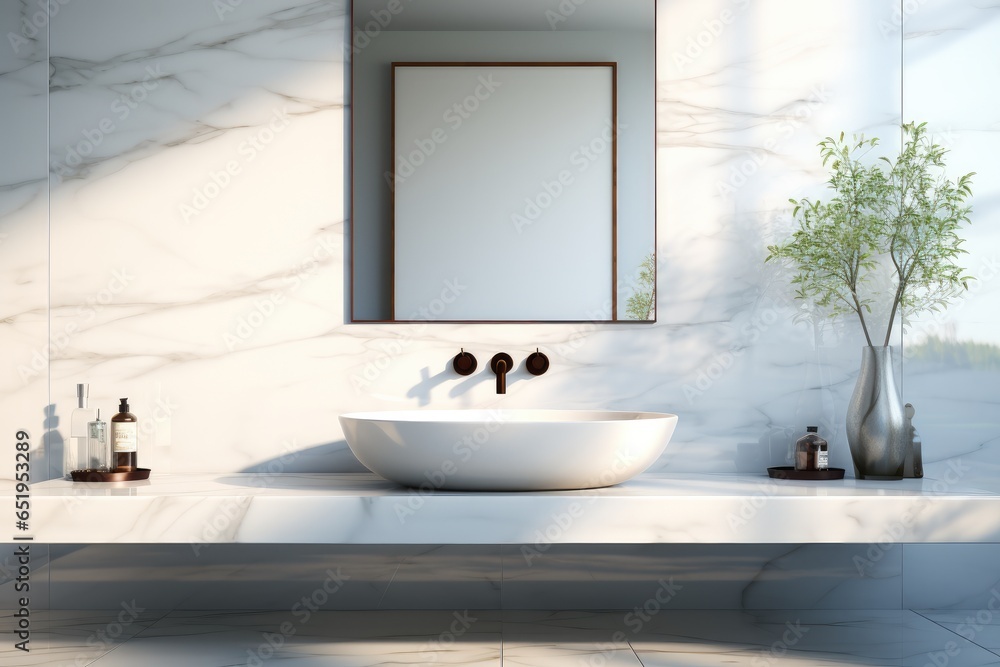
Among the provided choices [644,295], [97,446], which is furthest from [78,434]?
[644,295]

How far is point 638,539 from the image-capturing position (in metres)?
1.89

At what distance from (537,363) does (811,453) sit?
29.6 inches

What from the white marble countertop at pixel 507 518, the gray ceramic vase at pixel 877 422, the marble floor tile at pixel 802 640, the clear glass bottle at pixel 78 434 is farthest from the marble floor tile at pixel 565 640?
the clear glass bottle at pixel 78 434

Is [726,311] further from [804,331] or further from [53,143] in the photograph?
[53,143]

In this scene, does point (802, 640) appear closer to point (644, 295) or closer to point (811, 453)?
point (811, 453)

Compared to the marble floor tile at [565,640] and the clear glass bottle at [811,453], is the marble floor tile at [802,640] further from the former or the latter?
the clear glass bottle at [811,453]

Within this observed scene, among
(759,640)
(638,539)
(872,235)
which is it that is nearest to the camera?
(638,539)

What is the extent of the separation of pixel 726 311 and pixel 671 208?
0.33m

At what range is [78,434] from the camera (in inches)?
90.8

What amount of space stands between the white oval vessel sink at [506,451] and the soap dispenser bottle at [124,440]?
0.62 m

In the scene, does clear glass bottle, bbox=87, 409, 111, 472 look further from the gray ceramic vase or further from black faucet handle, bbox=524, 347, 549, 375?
the gray ceramic vase

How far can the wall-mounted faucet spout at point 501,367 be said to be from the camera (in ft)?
7.85

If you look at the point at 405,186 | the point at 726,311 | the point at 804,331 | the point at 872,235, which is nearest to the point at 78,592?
the point at 405,186

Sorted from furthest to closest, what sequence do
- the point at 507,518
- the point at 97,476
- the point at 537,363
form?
1. the point at 537,363
2. the point at 97,476
3. the point at 507,518
